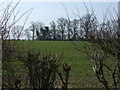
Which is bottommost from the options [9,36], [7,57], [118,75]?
[118,75]

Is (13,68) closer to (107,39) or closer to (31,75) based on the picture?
(31,75)

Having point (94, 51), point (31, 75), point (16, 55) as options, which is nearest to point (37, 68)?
point (31, 75)

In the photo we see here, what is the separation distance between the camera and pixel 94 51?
5.95 meters

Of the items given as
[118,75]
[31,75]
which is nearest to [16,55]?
[31,75]

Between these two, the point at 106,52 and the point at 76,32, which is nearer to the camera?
the point at 106,52

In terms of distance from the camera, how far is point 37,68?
4582 millimetres

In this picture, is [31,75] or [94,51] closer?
[31,75]

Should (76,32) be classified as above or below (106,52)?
above

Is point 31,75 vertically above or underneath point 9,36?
underneath

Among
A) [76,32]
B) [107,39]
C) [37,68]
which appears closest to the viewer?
[37,68]

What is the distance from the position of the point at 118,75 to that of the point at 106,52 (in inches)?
24.9

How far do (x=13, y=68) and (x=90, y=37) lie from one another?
214cm

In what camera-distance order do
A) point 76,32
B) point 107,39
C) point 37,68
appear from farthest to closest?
point 76,32 < point 107,39 < point 37,68

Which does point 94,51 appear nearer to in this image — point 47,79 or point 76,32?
point 76,32
